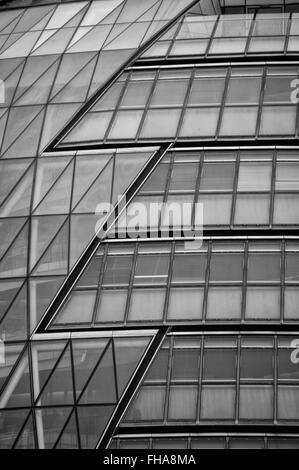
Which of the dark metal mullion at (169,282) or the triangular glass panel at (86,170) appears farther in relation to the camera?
the triangular glass panel at (86,170)

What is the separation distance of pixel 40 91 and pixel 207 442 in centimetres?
1575

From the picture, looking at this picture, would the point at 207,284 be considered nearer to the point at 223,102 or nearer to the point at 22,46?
the point at 223,102

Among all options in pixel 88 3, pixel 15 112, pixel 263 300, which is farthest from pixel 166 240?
pixel 88 3

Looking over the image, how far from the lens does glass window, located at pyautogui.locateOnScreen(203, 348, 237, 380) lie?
93.1 ft

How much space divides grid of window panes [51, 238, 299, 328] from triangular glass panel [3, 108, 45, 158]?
5324 mm

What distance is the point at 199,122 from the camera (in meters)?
33.6

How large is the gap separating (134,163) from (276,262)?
6.45m

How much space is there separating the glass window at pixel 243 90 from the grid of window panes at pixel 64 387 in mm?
10142

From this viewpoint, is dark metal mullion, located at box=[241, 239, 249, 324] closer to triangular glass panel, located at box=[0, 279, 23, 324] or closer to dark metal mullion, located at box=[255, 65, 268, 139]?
dark metal mullion, located at box=[255, 65, 268, 139]

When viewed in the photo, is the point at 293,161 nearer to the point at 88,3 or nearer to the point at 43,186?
the point at 43,186


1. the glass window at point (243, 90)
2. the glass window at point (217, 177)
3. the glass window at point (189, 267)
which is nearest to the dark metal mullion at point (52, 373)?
the glass window at point (189, 267)

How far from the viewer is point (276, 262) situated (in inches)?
1187

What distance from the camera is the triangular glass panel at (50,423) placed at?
28.2 meters

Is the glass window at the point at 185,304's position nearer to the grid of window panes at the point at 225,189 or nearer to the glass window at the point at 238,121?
the grid of window panes at the point at 225,189
